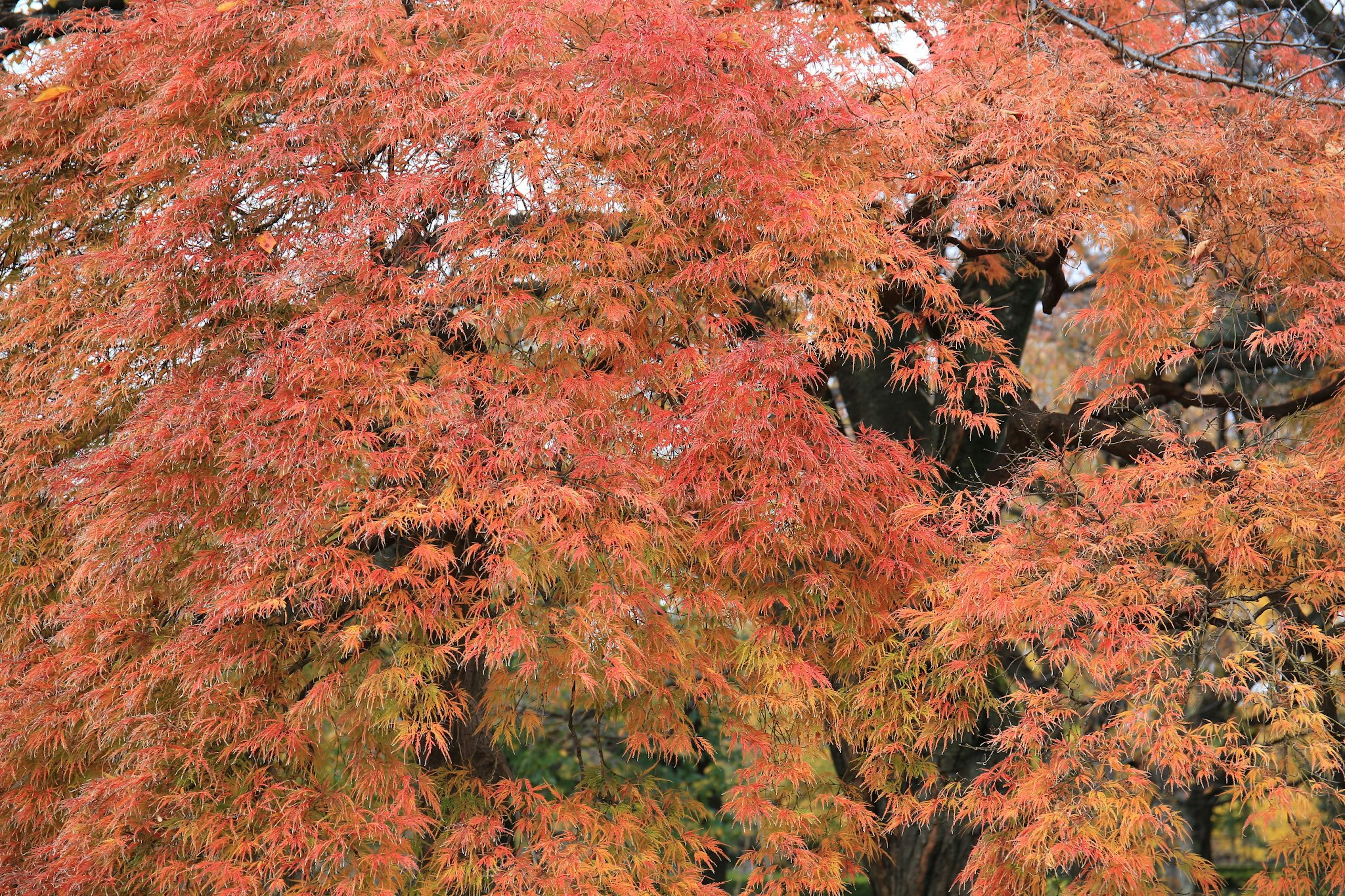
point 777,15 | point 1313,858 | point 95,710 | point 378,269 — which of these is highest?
point 777,15

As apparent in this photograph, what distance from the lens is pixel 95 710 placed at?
14.6ft

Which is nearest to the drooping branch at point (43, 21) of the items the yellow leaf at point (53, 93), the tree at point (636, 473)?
the yellow leaf at point (53, 93)

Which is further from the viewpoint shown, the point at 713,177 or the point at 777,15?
the point at 777,15

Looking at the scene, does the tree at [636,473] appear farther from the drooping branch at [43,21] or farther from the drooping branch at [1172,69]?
the drooping branch at [43,21]

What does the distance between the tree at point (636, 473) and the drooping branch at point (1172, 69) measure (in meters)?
0.10

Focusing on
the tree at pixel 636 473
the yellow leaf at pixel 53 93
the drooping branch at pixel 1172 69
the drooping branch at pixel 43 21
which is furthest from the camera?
the drooping branch at pixel 43 21

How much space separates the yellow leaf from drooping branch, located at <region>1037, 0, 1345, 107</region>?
200 inches

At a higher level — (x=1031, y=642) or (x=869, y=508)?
(x=869, y=508)

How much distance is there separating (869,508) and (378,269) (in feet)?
7.46

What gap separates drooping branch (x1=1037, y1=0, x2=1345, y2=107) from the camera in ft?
17.0

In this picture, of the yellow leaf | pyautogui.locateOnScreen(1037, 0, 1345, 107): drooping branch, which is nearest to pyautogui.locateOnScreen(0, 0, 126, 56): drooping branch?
the yellow leaf

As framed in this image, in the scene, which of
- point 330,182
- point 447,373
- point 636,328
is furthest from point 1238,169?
point 330,182

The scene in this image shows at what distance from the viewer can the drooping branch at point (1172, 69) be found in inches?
204

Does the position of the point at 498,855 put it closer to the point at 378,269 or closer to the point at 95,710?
the point at 95,710
